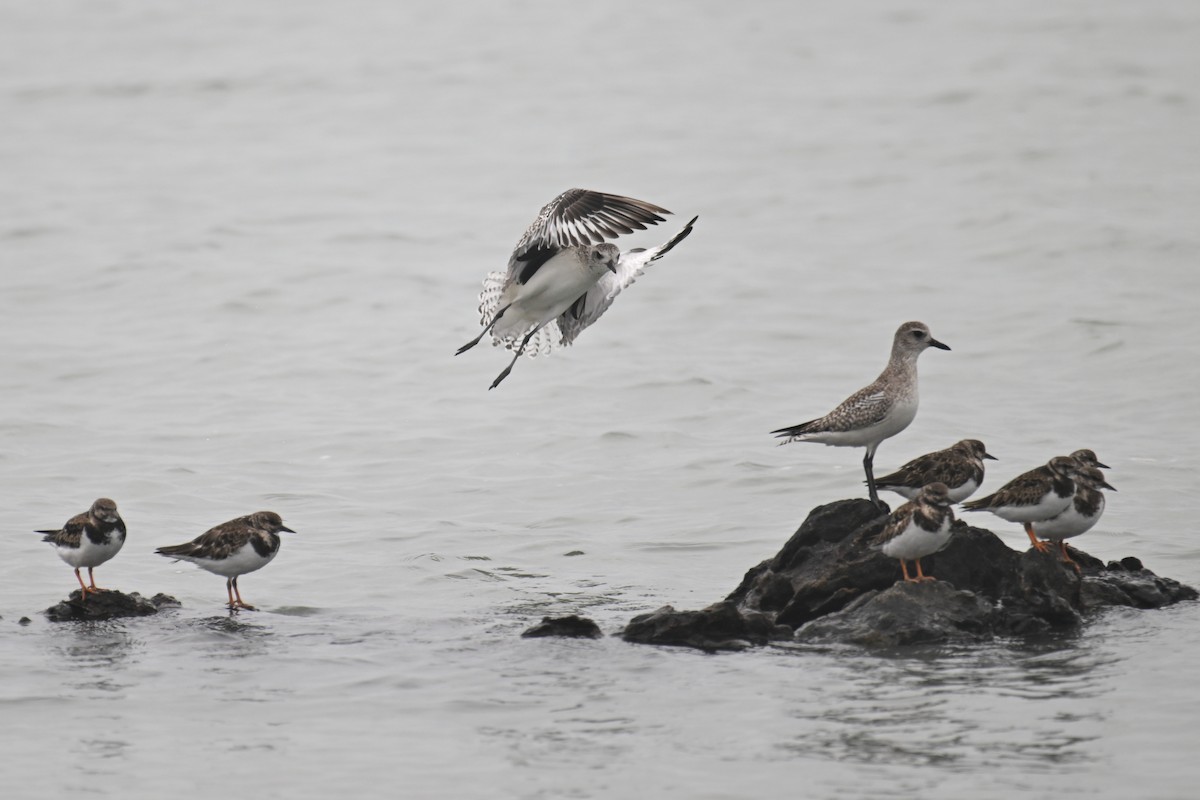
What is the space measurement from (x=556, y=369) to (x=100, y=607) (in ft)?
42.5

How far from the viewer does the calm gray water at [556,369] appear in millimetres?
10156

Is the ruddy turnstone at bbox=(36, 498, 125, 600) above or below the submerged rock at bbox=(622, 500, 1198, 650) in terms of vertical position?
above

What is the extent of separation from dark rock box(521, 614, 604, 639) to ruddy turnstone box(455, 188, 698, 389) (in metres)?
3.45

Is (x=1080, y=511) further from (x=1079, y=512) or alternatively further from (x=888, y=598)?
(x=888, y=598)

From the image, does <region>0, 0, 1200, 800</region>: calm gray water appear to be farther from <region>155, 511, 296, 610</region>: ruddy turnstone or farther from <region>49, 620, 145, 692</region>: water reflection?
<region>155, 511, 296, 610</region>: ruddy turnstone

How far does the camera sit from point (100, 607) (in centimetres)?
1273

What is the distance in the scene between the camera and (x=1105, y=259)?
28406mm

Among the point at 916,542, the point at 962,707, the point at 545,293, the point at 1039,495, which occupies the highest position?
the point at 545,293

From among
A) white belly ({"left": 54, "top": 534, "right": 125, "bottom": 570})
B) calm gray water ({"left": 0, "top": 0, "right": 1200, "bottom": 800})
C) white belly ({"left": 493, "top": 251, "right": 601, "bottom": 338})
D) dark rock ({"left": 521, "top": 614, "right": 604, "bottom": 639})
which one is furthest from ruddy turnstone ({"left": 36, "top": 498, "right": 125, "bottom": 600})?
white belly ({"left": 493, "top": 251, "right": 601, "bottom": 338})

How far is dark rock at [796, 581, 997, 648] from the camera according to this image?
1139 cm

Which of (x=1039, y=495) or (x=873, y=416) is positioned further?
(x=873, y=416)

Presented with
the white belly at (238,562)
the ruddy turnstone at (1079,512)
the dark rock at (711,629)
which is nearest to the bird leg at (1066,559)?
the ruddy turnstone at (1079,512)

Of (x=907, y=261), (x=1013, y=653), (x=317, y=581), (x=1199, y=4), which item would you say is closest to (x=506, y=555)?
(x=317, y=581)

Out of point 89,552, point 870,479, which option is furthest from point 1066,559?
point 89,552
